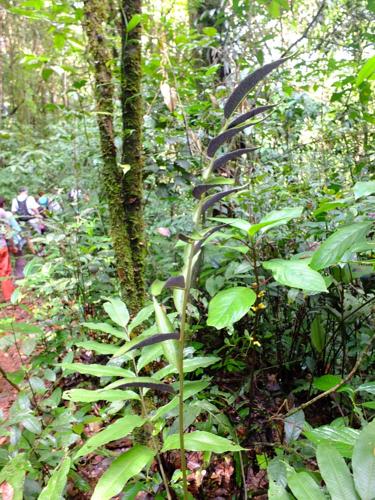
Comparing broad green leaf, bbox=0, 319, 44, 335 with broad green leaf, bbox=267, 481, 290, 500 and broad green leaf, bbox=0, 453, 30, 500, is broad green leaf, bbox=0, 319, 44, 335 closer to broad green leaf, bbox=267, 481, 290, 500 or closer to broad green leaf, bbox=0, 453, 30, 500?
broad green leaf, bbox=0, 453, 30, 500

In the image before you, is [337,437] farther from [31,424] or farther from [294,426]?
[31,424]

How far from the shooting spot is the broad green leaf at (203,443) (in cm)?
86

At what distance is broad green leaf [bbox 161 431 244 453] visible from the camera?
0.86 m

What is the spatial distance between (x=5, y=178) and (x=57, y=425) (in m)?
8.04

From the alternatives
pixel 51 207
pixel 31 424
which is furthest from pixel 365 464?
pixel 51 207

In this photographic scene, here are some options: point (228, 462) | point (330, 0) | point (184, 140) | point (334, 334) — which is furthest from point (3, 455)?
point (330, 0)

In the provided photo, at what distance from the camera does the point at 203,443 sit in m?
0.89

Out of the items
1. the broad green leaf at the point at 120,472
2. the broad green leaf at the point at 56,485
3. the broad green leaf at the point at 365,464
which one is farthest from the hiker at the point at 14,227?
the broad green leaf at the point at 365,464

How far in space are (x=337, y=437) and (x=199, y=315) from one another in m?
0.96

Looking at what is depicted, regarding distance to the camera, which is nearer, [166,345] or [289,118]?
[166,345]

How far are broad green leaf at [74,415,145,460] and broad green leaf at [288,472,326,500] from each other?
385 millimetres

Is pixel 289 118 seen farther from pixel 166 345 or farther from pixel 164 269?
pixel 166 345

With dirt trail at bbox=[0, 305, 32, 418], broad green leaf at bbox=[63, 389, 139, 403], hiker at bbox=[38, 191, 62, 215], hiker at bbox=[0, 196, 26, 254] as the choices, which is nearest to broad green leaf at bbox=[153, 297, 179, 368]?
broad green leaf at bbox=[63, 389, 139, 403]

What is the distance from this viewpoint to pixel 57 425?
4.26 feet
